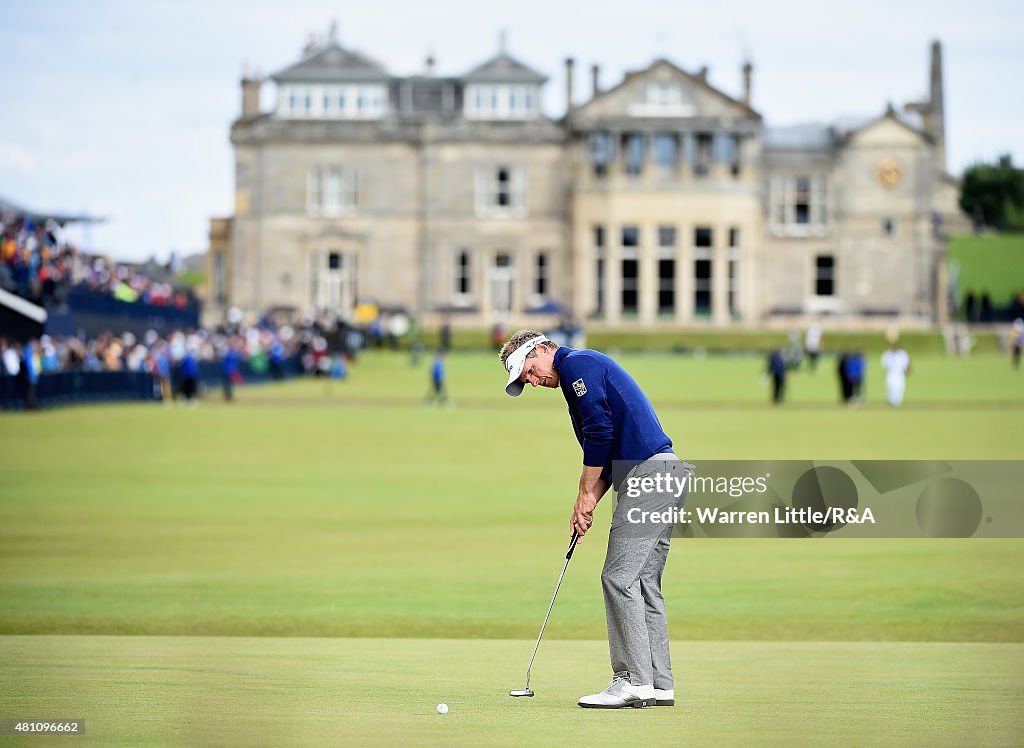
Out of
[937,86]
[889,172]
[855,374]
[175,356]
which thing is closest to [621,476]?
[855,374]

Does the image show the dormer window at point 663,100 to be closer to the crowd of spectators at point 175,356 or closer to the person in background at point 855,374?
the crowd of spectators at point 175,356

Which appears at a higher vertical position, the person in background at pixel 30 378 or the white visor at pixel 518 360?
the white visor at pixel 518 360

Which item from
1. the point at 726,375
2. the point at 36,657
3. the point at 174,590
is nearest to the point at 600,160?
the point at 726,375

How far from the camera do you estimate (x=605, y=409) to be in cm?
914

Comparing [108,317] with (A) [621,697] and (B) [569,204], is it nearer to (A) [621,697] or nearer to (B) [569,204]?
(B) [569,204]

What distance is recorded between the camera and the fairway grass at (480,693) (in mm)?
8336

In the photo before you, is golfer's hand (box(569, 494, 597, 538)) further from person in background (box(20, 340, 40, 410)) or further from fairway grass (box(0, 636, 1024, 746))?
person in background (box(20, 340, 40, 410))

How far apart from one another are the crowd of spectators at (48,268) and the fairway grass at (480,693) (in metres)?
36.6

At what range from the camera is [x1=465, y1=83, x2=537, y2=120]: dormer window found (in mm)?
89062

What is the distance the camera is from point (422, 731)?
8.32 m

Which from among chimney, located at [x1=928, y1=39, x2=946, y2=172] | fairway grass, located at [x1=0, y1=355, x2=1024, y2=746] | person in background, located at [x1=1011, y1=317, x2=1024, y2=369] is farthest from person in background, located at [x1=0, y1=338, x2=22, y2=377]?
chimney, located at [x1=928, y1=39, x2=946, y2=172]

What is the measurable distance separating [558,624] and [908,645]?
3.36 m

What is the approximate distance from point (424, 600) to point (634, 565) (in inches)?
294

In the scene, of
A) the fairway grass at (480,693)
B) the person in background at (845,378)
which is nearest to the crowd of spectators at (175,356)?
the person in background at (845,378)
